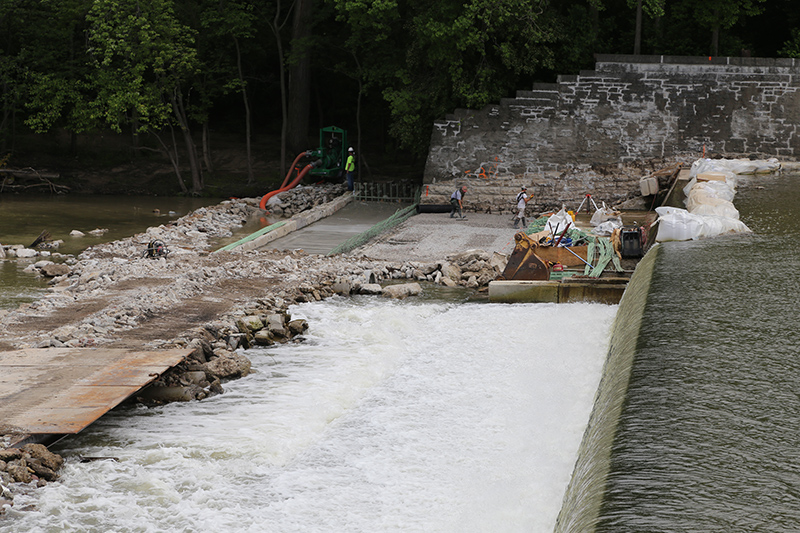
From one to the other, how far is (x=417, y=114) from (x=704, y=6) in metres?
9.15

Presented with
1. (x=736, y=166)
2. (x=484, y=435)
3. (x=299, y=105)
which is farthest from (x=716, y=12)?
(x=484, y=435)

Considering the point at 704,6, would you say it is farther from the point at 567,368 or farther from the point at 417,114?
the point at 567,368

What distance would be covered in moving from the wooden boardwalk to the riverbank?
26 cm

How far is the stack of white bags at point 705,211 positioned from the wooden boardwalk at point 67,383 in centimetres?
786

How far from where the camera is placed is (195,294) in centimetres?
1346

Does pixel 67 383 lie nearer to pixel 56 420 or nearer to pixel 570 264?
pixel 56 420

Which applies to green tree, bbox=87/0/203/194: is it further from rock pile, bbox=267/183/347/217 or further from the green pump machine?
rock pile, bbox=267/183/347/217

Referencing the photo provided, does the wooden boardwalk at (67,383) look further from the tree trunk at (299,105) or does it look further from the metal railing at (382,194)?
the tree trunk at (299,105)

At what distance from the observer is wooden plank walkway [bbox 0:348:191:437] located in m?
7.88

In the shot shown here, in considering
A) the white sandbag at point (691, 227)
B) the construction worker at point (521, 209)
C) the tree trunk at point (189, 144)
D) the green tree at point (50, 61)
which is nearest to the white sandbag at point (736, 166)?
the construction worker at point (521, 209)

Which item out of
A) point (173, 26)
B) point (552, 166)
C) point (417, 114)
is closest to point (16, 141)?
point (173, 26)

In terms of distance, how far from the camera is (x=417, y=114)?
24.8 m

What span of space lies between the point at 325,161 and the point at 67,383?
20018 millimetres

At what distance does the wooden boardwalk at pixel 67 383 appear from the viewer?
309 inches
